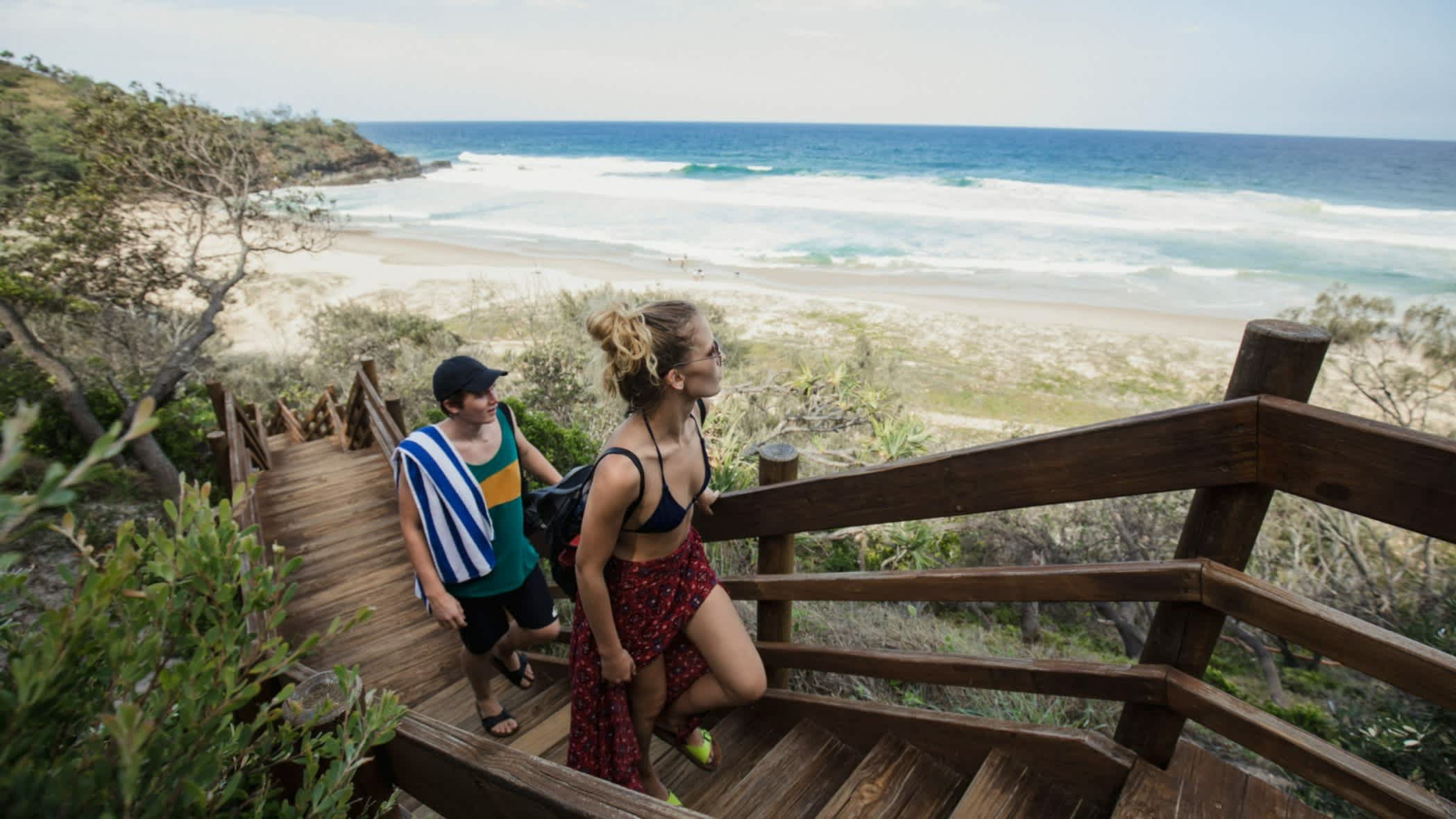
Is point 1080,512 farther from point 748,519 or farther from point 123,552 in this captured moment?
point 123,552

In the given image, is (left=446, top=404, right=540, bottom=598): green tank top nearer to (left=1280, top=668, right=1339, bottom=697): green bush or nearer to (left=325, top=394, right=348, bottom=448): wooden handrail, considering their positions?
(left=325, top=394, right=348, bottom=448): wooden handrail

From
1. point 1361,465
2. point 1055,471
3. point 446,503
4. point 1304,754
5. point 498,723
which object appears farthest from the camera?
point 498,723

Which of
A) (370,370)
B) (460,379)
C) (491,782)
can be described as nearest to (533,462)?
(460,379)

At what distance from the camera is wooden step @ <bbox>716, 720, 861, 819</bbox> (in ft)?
7.30

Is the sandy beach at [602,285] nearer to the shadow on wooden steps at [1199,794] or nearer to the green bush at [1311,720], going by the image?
the green bush at [1311,720]

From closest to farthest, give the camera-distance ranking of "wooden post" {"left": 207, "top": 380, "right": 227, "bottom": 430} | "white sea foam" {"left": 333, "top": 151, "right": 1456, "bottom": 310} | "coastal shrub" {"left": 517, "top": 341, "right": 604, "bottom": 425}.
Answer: "wooden post" {"left": 207, "top": 380, "right": 227, "bottom": 430}
"coastal shrub" {"left": 517, "top": 341, "right": 604, "bottom": 425}
"white sea foam" {"left": 333, "top": 151, "right": 1456, "bottom": 310}

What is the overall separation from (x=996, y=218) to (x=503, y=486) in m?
33.1

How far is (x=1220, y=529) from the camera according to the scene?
4.84ft

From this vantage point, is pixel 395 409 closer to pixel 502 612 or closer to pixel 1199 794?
pixel 502 612

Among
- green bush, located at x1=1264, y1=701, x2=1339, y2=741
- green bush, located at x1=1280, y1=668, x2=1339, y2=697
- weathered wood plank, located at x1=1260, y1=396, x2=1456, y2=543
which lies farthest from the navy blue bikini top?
green bush, located at x1=1280, y1=668, x2=1339, y2=697

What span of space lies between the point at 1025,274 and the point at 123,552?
24.6 meters

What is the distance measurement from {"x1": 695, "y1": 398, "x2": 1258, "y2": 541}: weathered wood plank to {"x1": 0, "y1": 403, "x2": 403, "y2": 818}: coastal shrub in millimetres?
1278

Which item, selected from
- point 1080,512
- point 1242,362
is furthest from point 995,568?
point 1080,512

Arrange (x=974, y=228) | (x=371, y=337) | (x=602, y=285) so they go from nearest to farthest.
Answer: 1. (x=371, y=337)
2. (x=602, y=285)
3. (x=974, y=228)
